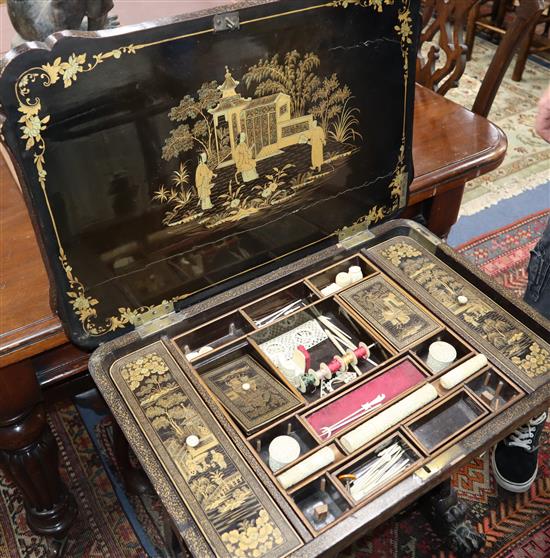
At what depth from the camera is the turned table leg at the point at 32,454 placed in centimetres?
104

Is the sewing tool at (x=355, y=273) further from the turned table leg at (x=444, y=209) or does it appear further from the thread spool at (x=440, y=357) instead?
the turned table leg at (x=444, y=209)

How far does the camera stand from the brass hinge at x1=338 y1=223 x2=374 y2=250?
1153mm

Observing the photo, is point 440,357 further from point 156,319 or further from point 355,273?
point 156,319

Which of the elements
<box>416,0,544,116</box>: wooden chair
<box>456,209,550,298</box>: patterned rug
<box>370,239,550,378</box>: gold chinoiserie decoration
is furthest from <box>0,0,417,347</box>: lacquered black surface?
<box>456,209,550,298</box>: patterned rug

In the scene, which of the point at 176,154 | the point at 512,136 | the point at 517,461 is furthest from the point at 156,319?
the point at 512,136

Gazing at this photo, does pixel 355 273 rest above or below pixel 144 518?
above

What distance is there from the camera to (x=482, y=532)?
59.4 inches

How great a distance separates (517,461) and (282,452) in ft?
3.04

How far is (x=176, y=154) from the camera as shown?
2.82 ft

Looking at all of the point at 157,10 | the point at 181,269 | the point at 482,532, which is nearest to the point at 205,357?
the point at 181,269

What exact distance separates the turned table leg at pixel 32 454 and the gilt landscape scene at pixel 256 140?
412 millimetres

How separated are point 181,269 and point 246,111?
27cm

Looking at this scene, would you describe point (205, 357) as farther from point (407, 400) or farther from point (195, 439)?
point (407, 400)

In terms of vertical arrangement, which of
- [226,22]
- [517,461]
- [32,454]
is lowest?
[517,461]
